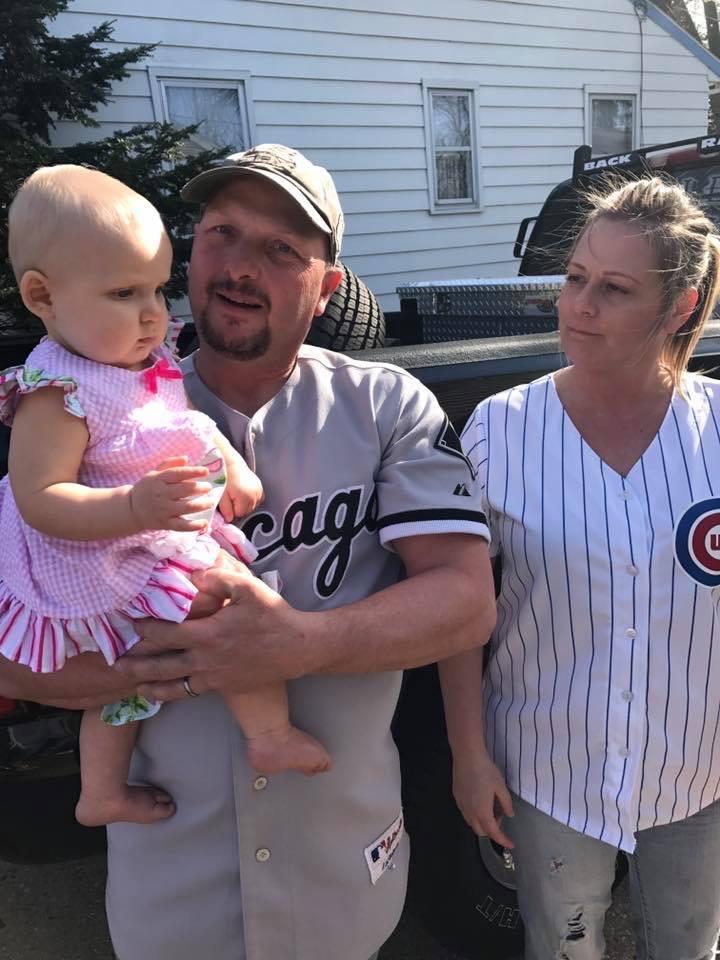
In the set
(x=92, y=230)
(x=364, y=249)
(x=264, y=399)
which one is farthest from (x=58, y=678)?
(x=364, y=249)

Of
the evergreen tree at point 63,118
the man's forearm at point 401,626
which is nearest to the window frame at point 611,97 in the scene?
the evergreen tree at point 63,118

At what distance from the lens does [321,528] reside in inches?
57.5

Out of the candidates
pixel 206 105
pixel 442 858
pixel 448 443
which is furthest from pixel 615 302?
pixel 206 105

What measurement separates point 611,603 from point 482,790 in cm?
51

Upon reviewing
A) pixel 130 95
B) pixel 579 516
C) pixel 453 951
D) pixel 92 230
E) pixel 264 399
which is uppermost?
pixel 130 95

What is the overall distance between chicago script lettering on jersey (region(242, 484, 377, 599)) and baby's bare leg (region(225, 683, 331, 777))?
22 cm

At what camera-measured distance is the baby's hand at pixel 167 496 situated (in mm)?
1217

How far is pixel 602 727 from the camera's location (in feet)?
5.31

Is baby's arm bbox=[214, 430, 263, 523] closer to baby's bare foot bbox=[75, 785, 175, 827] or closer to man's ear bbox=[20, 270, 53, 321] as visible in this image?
man's ear bbox=[20, 270, 53, 321]

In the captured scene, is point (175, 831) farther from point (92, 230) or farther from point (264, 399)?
point (92, 230)

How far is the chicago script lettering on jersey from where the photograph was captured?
146 centimetres

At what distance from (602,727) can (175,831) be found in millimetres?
857

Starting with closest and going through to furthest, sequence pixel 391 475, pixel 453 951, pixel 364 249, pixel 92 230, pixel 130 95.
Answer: pixel 92 230 → pixel 391 475 → pixel 453 951 → pixel 130 95 → pixel 364 249

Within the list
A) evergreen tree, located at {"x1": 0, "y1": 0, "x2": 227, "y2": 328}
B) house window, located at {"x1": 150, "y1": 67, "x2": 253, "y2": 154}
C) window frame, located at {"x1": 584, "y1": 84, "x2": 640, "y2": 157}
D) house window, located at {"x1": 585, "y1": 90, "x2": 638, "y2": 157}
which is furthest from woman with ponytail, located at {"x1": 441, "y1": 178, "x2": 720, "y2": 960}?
house window, located at {"x1": 585, "y1": 90, "x2": 638, "y2": 157}
